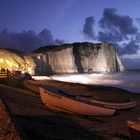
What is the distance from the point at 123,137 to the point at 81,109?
3.42 meters

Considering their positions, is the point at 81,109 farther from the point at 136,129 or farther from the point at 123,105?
the point at 136,129

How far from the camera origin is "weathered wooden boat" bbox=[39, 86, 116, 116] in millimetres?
11617

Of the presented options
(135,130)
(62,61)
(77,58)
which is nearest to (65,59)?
(62,61)

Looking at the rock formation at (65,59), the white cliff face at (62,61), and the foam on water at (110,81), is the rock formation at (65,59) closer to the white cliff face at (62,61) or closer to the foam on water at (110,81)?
the white cliff face at (62,61)

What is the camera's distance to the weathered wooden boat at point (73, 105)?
38.1ft

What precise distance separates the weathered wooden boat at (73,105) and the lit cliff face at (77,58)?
65125 mm

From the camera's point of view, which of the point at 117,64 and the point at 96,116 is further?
the point at 117,64

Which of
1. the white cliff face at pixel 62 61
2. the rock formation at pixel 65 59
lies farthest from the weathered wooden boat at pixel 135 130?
the white cliff face at pixel 62 61

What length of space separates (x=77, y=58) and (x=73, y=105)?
96.9 meters

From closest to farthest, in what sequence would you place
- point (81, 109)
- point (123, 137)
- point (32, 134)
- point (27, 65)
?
point (32, 134), point (123, 137), point (81, 109), point (27, 65)

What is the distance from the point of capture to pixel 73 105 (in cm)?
1163

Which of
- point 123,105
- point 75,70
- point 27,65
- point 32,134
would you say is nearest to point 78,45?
point 75,70

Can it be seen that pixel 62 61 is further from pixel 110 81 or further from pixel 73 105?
pixel 73 105

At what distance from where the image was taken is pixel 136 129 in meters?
5.99
